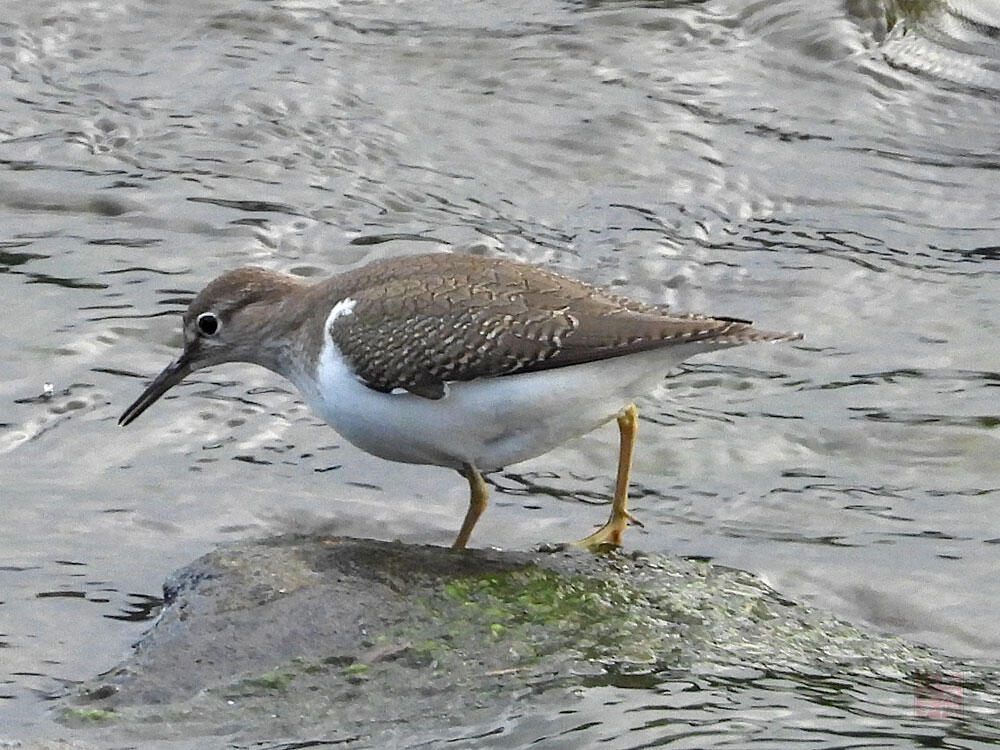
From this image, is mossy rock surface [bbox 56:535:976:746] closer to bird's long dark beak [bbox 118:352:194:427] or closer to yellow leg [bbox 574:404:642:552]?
yellow leg [bbox 574:404:642:552]

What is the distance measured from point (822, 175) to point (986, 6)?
324 cm

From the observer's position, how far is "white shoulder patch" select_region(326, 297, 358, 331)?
6742 millimetres

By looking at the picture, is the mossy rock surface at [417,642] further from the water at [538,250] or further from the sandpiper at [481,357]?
the sandpiper at [481,357]

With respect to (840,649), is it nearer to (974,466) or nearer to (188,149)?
(974,466)

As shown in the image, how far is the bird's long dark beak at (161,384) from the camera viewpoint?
767 centimetres

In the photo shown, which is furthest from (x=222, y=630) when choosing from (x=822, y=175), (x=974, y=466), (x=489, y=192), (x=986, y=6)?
(x=986, y=6)

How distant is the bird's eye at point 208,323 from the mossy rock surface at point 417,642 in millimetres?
1312

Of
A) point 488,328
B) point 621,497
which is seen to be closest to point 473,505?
point 621,497

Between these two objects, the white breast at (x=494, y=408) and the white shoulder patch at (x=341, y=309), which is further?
the white shoulder patch at (x=341, y=309)

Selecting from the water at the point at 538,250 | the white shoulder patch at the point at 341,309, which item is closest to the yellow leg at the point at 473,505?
the water at the point at 538,250

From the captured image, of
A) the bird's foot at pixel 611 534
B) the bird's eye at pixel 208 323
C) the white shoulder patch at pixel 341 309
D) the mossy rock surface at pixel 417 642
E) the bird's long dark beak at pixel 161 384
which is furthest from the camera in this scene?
the bird's long dark beak at pixel 161 384

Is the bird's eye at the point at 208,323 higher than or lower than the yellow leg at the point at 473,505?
higher

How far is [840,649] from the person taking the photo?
5.86 meters

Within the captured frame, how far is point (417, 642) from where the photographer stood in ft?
18.2
